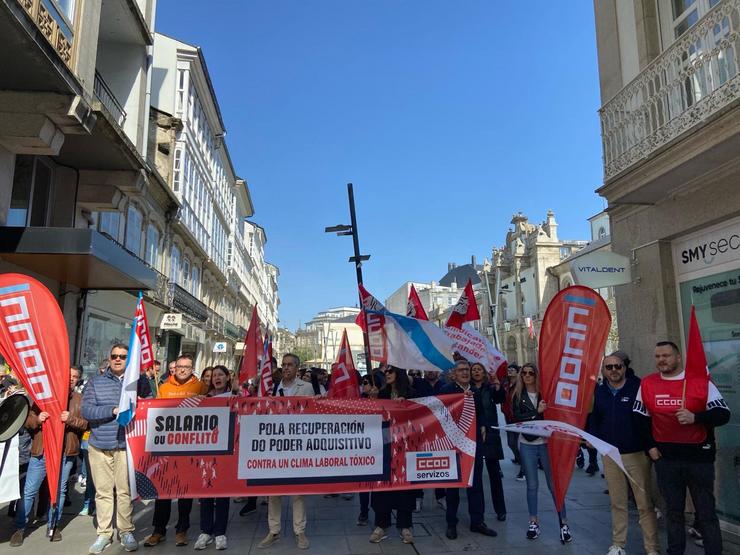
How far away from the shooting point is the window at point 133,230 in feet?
55.8

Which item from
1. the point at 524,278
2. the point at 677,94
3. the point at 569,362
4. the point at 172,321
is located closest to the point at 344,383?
the point at 569,362

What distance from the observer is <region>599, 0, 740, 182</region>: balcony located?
5.66m

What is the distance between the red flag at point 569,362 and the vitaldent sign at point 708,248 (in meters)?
2.19

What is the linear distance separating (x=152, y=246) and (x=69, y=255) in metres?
11.1

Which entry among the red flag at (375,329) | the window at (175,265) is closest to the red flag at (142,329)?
the red flag at (375,329)

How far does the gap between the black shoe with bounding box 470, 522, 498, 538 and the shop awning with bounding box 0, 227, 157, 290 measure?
7.34m

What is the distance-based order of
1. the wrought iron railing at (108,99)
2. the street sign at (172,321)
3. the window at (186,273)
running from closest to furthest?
the wrought iron railing at (108,99), the street sign at (172,321), the window at (186,273)

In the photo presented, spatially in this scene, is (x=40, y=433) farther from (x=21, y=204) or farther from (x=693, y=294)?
(x=693, y=294)

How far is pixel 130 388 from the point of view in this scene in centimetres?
565

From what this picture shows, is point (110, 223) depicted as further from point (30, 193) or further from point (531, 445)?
point (531, 445)

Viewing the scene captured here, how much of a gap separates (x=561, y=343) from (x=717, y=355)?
2516mm

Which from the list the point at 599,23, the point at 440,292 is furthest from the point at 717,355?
the point at 440,292

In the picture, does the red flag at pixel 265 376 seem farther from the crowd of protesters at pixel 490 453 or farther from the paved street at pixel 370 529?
the paved street at pixel 370 529

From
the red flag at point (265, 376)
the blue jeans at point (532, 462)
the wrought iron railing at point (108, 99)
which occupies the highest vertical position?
the wrought iron railing at point (108, 99)
